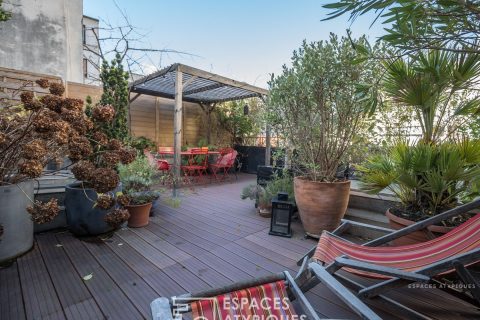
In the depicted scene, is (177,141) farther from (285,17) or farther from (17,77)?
(285,17)

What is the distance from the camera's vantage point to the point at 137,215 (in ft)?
9.62

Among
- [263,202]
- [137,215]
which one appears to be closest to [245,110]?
[263,202]

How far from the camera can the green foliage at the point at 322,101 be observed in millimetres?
2643

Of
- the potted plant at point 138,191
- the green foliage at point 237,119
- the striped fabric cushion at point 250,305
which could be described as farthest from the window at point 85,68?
the striped fabric cushion at point 250,305

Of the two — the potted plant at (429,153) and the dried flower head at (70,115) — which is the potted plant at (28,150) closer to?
the dried flower head at (70,115)

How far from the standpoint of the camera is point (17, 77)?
4316mm

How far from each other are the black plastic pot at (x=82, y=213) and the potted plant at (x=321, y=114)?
2.25m

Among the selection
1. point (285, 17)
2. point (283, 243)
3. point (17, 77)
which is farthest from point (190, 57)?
point (283, 243)

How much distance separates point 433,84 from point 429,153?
63 centimetres

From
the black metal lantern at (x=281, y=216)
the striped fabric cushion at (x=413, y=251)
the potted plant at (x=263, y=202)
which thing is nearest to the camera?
the striped fabric cushion at (x=413, y=251)

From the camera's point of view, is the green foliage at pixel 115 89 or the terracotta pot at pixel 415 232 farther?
the green foliage at pixel 115 89

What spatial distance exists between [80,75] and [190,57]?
451 cm

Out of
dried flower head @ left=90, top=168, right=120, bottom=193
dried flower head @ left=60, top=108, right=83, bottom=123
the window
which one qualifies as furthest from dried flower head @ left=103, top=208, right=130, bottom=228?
the window

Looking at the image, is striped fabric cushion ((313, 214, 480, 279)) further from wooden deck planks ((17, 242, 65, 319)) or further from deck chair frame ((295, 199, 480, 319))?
wooden deck planks ((17, 242, 65, 319))
